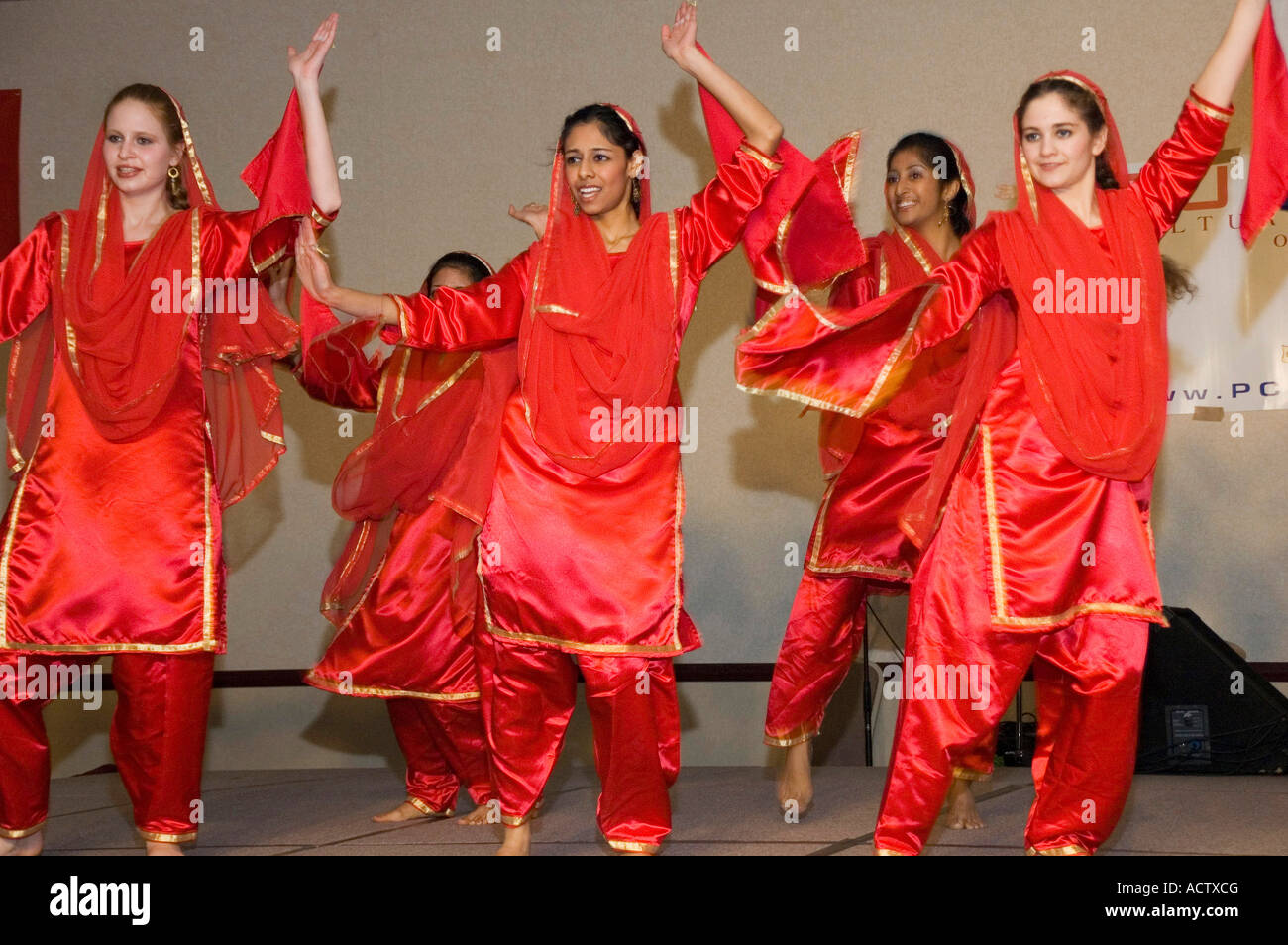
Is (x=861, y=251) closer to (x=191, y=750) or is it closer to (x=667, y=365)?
(x=667, y=365)

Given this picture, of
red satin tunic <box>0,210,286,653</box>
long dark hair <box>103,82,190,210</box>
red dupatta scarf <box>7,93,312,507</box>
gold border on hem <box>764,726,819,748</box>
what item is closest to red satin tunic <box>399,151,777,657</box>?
red dupatta scarf <box>7,93,312,507</box>

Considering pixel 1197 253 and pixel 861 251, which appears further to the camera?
pixel 1197 253

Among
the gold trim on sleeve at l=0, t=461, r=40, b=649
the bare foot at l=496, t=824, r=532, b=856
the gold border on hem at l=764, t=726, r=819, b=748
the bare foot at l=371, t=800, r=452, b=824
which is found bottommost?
the bare foot at l=371, t=800, r=452, b=824

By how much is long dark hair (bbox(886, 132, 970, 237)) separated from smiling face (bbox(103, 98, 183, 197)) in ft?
6.19

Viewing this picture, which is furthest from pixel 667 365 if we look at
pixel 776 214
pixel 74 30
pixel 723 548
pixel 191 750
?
pixel 74 30

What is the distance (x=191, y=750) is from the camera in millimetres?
3066

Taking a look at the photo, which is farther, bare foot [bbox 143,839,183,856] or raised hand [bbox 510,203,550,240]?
raised hand [bbox 510,203,550,240]

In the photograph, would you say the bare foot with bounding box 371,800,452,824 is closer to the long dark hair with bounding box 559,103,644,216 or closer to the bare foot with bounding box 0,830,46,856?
the bare foot with bounding box 0,830,46,856

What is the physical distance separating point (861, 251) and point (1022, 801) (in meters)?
1.57

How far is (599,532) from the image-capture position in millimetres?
3045

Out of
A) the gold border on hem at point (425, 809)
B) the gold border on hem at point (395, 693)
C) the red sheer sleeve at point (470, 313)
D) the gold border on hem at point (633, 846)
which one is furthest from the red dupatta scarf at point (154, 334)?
the gold border on hem at point (633, 846)

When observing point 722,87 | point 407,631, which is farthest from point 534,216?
point 407,631

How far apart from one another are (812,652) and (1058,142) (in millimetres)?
1481

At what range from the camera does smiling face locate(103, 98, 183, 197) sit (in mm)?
3098
